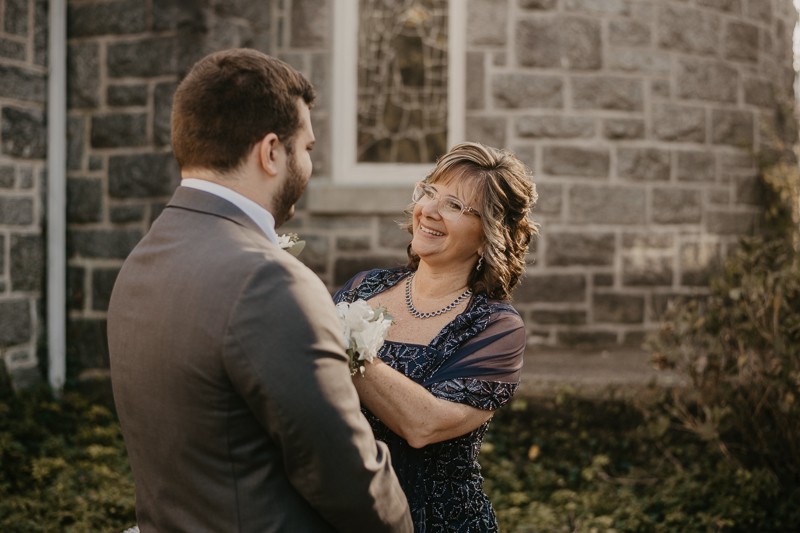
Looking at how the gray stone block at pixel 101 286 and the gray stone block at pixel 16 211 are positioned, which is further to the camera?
the gray stone block at pixel 101 286

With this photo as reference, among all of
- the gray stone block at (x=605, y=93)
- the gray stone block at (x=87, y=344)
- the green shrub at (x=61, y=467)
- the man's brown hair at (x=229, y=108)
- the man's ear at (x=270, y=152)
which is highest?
the gray stone block at (x=605, y=93)

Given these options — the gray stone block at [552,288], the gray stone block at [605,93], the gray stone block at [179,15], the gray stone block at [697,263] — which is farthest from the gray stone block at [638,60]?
the gray stone block at [179,15]

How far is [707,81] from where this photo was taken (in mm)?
5824

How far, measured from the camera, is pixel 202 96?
1371 mm

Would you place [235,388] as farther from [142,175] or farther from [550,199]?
[550,199]

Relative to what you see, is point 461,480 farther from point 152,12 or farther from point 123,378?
point 152,12

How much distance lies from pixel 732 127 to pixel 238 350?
19.3ft

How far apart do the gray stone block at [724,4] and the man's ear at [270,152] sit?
5536mm

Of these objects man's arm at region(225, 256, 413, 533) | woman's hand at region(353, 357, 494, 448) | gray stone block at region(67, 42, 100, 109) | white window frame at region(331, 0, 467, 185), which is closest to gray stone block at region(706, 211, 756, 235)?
white window frame at region(331, 0, 467, 185)

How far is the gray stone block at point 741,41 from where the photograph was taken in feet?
19.4

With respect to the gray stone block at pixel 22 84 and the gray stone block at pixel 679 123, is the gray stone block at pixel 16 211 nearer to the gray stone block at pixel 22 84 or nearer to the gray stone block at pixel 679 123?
the gray stone block at pixel 22 84

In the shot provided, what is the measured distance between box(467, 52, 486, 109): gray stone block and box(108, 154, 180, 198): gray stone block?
7.84 feet

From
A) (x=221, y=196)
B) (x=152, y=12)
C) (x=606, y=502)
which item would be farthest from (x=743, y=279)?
(x=152, y=12)

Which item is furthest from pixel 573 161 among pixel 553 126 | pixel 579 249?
pixel 579 249
